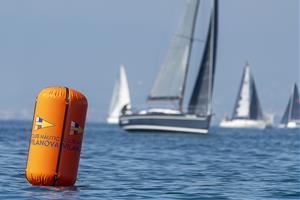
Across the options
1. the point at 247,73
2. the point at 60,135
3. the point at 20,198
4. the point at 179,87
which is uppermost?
the point at 247,73

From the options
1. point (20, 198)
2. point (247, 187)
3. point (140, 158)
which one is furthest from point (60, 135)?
point (140, 158)

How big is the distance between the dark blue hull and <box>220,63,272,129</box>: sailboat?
74.1 meters

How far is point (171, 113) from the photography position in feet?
257

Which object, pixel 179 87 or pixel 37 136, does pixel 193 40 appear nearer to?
pixel 179 87

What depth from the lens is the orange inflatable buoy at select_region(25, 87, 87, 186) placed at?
2262 cm

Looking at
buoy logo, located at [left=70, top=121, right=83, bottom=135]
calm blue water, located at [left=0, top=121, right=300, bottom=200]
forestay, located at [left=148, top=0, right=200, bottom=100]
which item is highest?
forestay, located at [left=148, top=0, right=200, bottom=100]

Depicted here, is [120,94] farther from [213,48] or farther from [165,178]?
[165,178]

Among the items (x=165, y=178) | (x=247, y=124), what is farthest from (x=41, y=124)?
(x=247, y=124)

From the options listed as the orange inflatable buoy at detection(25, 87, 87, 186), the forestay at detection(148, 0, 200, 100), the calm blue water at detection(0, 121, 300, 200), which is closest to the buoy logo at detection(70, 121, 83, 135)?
the orange inflatable buoy at detection(25, 87, 87, 186)

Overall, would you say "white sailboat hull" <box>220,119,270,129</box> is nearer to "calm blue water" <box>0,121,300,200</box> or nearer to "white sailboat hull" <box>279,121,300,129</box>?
"white sailboat hull" <box>279,121,300,129</box>

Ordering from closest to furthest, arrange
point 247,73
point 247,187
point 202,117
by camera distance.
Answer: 1. point 247,187
2. point 202,117
3. point 247,73

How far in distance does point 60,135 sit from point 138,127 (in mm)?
58370

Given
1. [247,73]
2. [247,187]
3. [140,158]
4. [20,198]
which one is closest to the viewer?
[20,198]

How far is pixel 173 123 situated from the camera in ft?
256
